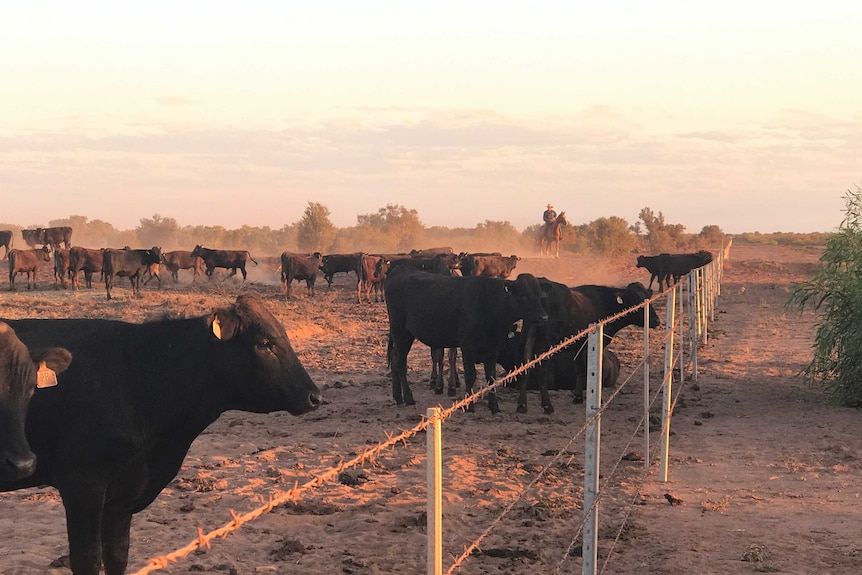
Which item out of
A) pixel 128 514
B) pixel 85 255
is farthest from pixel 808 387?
pixel 85 255

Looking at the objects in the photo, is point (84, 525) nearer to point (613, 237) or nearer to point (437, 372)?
point (437, 372)

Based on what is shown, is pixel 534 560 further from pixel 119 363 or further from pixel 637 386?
pixel 637 386

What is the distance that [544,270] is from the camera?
125 ft

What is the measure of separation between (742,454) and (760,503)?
1705 millimetres

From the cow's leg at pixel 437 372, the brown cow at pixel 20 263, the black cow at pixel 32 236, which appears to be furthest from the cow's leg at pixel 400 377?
the black cow at pixel 32 236

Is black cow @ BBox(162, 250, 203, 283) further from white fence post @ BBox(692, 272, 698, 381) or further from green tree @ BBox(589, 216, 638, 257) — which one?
green tree @ BBox(589, 216, 638, 257)

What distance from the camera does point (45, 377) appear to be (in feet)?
14.3

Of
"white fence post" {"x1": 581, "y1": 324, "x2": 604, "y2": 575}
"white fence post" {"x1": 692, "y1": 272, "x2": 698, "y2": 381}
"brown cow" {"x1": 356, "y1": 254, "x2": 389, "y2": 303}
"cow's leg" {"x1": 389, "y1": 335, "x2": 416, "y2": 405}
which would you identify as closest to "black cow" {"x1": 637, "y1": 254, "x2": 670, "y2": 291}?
"brown cow" {"x1": 356, "y1": 254, "x2": 389, "y2": 303}

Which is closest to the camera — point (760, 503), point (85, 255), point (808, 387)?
point (760, 503)

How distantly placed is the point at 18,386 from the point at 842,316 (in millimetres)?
10555

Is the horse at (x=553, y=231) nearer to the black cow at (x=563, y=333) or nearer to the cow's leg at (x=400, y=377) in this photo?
the black cow at (x=563, y=333)

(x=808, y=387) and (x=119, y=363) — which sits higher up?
(x=119, y=363)

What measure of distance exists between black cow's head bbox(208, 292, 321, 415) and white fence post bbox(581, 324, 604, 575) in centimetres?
178

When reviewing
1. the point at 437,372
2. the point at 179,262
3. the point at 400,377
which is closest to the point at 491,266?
the point at 179,262
